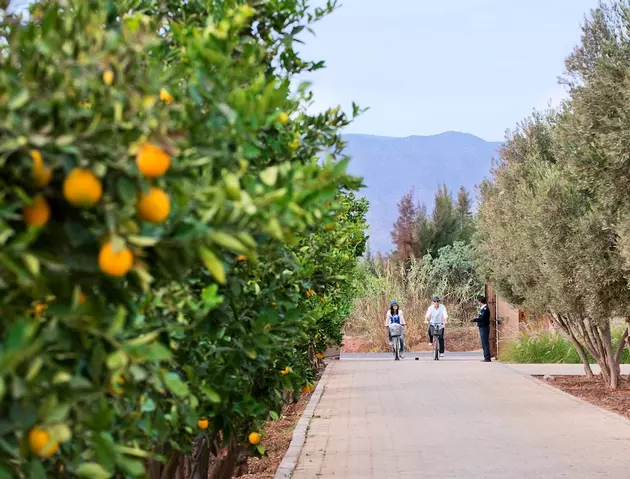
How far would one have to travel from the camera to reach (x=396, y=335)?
85.2 ft

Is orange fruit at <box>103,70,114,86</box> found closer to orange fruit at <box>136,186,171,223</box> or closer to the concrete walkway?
orange fruit at <box>136,186,171,223</box>

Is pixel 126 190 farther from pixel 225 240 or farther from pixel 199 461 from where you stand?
pixel 199 461

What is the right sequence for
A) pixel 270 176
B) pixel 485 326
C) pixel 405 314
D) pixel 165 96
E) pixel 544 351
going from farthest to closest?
pixel 405 314, pixel 485 326, pixel 544 351, pixel 165 96, pixel 270 176

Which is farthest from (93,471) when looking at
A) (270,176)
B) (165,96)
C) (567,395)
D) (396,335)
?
(396,335)

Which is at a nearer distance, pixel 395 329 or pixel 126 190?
pixel 126 190

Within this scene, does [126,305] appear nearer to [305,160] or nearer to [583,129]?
[305,160]

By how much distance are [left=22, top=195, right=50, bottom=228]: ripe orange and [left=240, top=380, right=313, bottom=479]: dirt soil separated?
562 cm

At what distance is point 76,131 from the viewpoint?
194 centimetres

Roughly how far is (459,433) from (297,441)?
76.2 inches

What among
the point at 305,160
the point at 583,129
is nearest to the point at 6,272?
the point at 305,160

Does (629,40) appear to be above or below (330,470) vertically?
above

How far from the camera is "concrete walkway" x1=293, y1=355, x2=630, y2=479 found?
29.7 ft

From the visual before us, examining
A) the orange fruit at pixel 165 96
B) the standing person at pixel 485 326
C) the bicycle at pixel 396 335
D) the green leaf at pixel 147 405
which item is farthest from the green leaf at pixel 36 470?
the bicycle at pixel 396 335

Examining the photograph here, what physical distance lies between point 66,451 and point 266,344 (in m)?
1.78
